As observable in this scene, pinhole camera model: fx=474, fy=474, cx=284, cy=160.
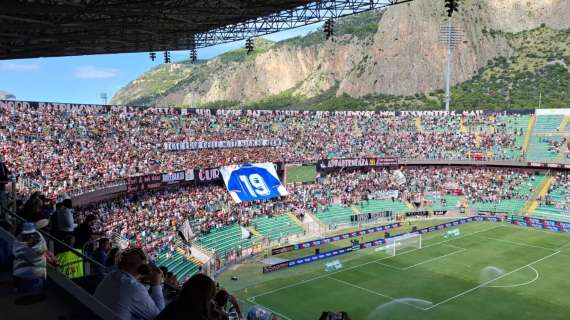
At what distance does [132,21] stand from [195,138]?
1162 inches

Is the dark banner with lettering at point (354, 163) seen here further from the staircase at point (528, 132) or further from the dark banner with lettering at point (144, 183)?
the dark banner with lettering at point (144, 183)

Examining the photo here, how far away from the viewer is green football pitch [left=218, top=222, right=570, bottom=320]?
27.8 m

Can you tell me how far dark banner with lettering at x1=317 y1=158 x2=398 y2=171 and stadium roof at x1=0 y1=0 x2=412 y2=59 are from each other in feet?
91.1

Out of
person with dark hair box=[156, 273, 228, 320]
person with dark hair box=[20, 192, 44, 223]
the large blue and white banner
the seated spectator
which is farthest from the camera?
the large blue and white banner

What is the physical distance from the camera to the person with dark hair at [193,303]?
458 cm

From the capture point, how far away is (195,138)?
5306 cm

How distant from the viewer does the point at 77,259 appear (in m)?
8.32

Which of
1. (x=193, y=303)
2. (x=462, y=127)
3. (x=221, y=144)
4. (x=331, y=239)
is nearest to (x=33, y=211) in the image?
(x=193, y=303)

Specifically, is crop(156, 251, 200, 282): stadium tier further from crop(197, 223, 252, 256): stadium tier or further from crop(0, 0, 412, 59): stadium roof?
crop(0, 0, 412, 59): stadium roof

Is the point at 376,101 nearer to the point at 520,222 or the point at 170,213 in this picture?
the point at 520,222

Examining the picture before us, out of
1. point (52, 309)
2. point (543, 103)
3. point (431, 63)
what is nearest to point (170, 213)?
point (52, 309)

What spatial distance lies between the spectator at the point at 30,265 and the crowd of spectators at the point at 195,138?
26249mm

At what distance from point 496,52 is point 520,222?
338 feet

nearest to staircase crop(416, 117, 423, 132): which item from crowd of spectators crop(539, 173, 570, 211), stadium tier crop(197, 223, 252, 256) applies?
crowd of spectators crop(539, 173, 570, 211)
